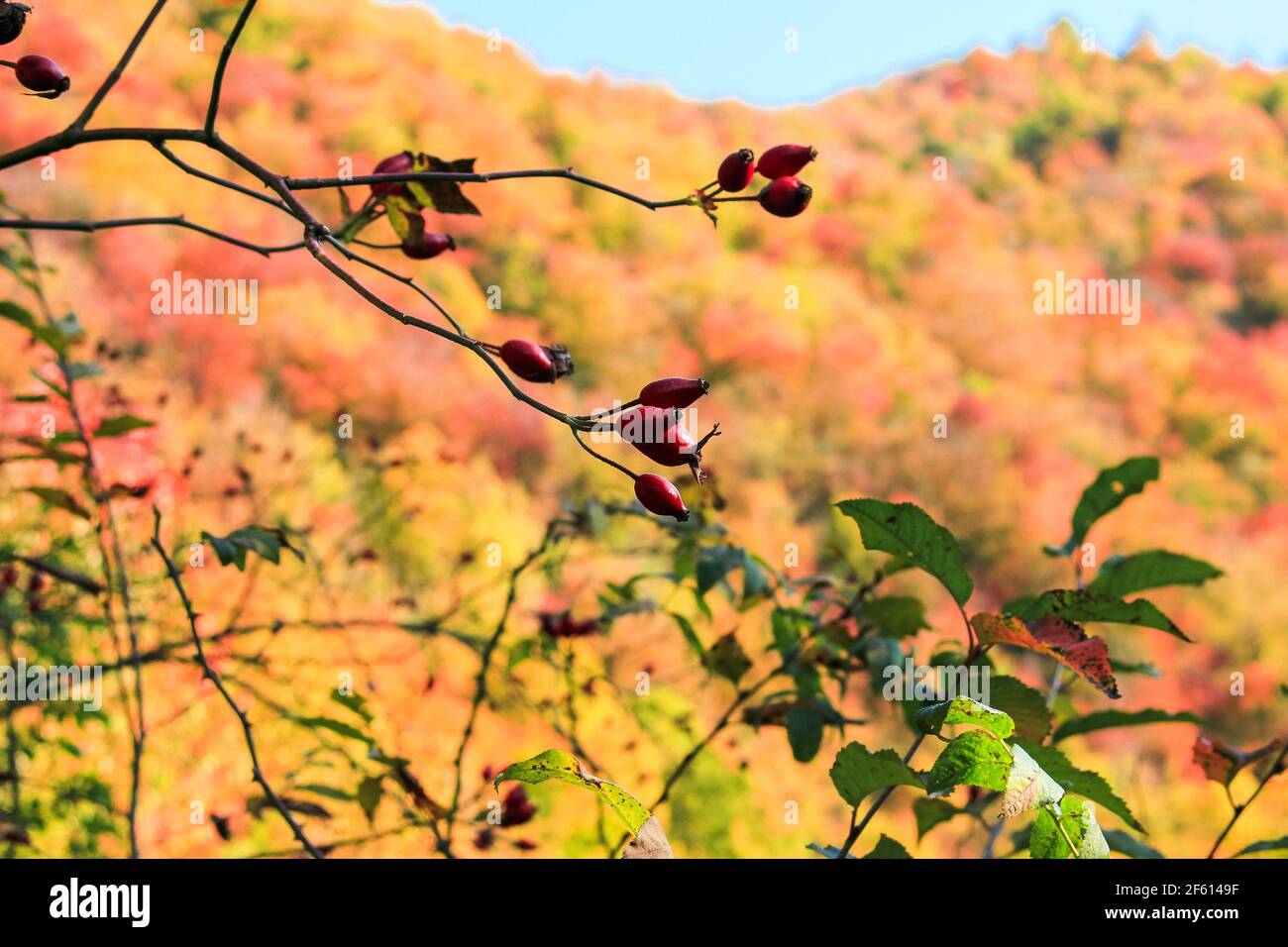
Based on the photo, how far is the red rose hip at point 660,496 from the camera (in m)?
0.35

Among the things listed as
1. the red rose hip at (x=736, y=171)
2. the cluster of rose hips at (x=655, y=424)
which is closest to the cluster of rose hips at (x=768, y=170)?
the red rose hip at (x=736, y=171)

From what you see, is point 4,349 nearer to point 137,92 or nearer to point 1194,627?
point 137,92

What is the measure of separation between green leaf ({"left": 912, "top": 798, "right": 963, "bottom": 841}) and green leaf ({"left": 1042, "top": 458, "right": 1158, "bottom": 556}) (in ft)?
0.64

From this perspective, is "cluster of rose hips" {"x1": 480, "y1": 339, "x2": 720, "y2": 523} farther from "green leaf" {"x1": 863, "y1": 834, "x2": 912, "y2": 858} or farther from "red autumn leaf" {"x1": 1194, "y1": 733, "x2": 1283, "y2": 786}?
"red autumn leaf" {"x1": 1194, "y1": 733, "x2": 1283, "y2": 786}

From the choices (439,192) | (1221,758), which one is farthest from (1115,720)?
(439,192)

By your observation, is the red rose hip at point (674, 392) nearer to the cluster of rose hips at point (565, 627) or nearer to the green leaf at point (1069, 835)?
the green leaf at point (1069, 835)

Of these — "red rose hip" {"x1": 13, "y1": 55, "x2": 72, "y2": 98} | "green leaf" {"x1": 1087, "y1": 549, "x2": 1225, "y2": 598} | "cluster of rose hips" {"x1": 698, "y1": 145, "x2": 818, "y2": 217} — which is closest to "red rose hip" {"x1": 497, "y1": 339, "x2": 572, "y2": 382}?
"cluster of rose hips" {"x1": 698, "y1": 145, "x2": 818, "y2": 217}

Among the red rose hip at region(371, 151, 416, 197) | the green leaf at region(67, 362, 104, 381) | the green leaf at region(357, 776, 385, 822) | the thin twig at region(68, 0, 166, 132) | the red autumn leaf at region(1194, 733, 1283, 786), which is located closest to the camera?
the thin twig at region(68, 0, 166, 132)

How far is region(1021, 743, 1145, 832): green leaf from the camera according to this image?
40 cm

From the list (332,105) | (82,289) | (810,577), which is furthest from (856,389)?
(810,577)
